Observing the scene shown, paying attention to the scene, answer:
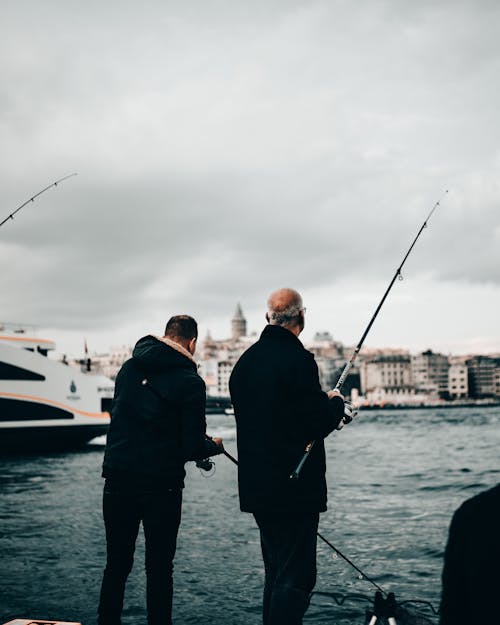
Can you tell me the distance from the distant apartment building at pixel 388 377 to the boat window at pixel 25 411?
162792mm

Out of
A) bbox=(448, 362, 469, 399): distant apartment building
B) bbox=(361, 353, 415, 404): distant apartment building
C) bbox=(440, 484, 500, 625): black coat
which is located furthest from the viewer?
bbox=(448, 362, 469, 399): distant apartment building

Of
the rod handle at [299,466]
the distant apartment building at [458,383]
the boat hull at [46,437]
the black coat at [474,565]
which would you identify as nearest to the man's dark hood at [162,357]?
the rod handle at [299,466]

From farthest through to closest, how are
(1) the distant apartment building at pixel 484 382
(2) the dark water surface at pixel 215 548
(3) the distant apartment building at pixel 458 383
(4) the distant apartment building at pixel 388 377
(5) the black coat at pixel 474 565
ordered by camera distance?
(1) the distant apartment building at pixel 484 382, (3) the distant apartment building at pixel 458 383, (4) the distant apartment building at pixel 388 377, (2) the dark water surface at pixel 215 548, (5) the black coat at pixel 474 565

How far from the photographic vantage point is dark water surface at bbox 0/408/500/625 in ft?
21.2

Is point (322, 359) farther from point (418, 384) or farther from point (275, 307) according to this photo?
point (275, 307)

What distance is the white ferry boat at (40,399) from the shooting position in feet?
88.4

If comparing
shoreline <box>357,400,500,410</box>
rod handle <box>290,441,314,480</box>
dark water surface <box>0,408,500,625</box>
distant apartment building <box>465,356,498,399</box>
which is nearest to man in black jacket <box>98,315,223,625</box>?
rod handle <box>290,441,314,480</box>

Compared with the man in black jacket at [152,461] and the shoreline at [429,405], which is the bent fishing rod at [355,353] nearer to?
the man in black jacket at [152,461]

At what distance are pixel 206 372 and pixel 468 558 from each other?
641 ft

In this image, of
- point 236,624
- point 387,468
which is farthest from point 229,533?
point 387,468

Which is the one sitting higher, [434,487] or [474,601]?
[474,601]

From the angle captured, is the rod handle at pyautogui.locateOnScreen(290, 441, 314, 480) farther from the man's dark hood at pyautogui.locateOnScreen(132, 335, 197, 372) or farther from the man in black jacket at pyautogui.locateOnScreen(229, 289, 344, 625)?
the man's dark hood at pyautogui.locateOnScreen(132, 335, 197, 372)

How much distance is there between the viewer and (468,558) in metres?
1.33

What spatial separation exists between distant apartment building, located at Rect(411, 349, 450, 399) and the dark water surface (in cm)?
18008
